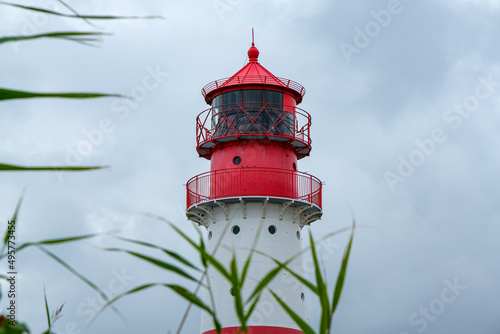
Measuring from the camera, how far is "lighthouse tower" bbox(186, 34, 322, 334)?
2811 cm

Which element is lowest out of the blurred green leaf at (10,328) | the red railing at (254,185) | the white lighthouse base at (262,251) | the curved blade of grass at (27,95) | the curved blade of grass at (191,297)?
the blurred green leaf at (10,328)

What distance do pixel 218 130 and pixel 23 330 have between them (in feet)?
88.7

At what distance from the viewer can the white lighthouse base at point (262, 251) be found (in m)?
27.1

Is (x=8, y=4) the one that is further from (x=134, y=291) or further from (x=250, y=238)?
(x=250, y=238)

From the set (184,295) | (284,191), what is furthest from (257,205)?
(184,295)

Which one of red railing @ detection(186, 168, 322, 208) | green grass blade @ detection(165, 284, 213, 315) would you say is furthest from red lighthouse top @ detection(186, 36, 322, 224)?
green grass blade @ detection(165, 284, 213, 315)

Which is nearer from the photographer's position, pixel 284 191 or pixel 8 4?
pixel 8 4

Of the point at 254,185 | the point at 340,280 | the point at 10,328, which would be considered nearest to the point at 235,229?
the point at 254,185

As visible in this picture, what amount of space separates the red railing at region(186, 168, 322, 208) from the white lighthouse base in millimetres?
304

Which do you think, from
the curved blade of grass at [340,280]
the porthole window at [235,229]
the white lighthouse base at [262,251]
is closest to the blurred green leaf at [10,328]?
the curved blade of grass at [340,280]

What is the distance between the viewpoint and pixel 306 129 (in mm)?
30359

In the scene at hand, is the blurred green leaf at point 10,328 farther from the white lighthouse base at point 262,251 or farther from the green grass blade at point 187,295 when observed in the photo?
the white lighthouse base at point 262,251

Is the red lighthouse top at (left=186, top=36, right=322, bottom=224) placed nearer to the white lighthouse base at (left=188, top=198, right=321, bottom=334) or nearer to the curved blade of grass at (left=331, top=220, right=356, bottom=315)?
the white lighthouse base at (left=188, top=198, right=321, bottom=334)

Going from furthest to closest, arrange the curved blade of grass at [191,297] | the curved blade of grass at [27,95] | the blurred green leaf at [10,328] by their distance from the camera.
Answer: the curved blade of grass at [191,297] → the curved blade of grass at [27,95] → the blurred green leaf at [10,328]
